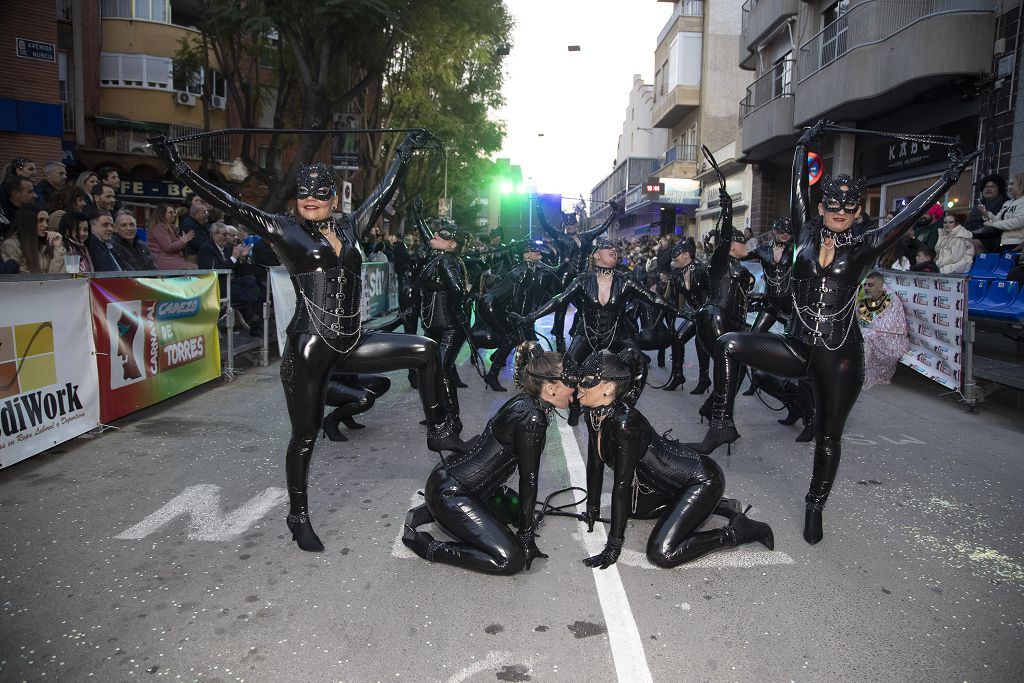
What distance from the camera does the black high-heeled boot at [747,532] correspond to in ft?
13.6

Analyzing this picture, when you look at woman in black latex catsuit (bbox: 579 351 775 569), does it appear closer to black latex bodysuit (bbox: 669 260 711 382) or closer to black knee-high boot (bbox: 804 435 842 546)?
black knee-high boot (bbox: 804 435 842 546)

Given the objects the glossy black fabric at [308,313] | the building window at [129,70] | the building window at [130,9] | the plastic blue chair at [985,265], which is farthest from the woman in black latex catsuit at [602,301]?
the building window at [130,9]

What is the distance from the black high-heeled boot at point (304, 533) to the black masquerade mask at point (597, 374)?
184 cm

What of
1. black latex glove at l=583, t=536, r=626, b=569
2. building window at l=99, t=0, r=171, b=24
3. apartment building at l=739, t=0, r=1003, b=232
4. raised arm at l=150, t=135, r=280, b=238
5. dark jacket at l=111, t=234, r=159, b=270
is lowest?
black latex glove at l=583, t=536, r=626, b=569

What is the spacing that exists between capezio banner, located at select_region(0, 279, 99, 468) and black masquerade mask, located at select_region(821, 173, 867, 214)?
6.11 meters

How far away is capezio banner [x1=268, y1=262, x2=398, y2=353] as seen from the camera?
1050 centimetres

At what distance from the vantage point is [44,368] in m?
5.92

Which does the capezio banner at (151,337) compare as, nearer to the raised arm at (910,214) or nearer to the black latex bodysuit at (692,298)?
the black latex bodysuit at (692,298)

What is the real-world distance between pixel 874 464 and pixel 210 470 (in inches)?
223

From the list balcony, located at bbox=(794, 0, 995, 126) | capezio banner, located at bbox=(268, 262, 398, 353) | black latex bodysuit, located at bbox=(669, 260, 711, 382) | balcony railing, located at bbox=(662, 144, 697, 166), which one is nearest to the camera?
black latex bodysuit, located at bbox=(669, 260, 711, 382)

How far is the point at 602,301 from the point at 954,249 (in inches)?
278

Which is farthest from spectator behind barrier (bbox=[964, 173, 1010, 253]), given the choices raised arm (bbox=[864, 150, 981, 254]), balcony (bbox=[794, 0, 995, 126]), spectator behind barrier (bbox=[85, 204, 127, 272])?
spectator behind barrier (bbox=[85, 204, 127, 272])

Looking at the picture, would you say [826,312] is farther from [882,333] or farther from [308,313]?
[882,333]

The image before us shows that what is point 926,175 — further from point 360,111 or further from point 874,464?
point 360,111
